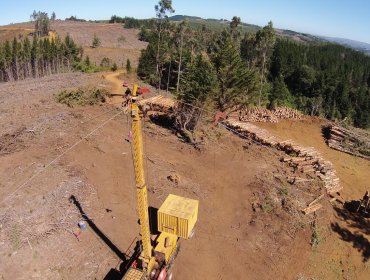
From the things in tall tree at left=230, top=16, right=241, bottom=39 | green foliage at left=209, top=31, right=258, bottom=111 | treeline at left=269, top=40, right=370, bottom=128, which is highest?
tall tree at left=230, top=16, right=241, bottom=39

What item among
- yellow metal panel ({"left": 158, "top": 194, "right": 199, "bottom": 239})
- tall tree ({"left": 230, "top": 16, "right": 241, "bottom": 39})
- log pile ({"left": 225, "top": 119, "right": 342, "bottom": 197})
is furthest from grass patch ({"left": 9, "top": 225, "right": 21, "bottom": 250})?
tall tree ({"left": 230, "top": 16, "right": 241, "bottom": 39})

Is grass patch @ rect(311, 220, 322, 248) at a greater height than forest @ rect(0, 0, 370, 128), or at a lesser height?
lesser

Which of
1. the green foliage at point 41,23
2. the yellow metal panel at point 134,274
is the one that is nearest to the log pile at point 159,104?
the yellow metal panel at point 134,274

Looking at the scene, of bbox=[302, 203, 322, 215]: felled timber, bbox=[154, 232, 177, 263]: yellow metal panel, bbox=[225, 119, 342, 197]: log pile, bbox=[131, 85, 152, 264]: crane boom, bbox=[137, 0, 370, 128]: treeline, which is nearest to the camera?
bbox=[131, 85, 152, 264]: crane boom

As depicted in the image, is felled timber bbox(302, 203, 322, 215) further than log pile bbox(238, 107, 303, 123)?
No

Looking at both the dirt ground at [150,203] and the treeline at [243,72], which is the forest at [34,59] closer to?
the treeline at [243,72]

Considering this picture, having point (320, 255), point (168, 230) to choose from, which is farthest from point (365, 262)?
point (168, 230)

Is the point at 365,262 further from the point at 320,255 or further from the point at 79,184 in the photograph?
the point at 79,184

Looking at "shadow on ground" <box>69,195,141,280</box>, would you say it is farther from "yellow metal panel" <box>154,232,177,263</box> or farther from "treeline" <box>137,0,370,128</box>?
"treeline" <box>137,0,370,128</box>
